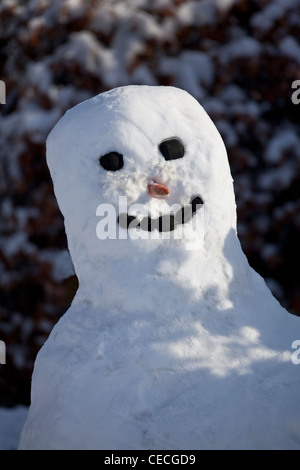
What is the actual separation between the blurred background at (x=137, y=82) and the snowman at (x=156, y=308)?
113 centimetres

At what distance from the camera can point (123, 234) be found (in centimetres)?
116

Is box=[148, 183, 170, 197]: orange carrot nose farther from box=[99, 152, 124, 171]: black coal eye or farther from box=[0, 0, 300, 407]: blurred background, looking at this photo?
box=[0, 0, 300, 407]: blurred background

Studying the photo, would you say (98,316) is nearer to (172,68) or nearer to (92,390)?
(92,390)

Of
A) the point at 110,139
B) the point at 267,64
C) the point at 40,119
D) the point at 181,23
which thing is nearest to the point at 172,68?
the point at 181,23

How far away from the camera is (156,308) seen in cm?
114

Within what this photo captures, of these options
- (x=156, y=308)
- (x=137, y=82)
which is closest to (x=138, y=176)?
(x=156, y=308)

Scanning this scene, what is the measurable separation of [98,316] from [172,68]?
56.8 inches

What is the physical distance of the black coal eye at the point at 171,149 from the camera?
119 centimetres

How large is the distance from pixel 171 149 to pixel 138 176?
0.28ft

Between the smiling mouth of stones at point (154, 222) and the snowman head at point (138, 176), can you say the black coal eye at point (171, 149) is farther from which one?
the smiling mouth of stones at point (154, 222)

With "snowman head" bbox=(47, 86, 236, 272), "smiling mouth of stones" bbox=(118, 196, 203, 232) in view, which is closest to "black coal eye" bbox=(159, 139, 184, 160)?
"snowman head" bbox=(47, 86, 236, 272)

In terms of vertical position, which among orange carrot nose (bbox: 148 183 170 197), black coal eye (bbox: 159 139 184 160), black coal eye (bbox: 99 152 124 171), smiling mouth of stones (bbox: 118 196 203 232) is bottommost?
smiling mouth of stones (bbox: 118 196 203 232)

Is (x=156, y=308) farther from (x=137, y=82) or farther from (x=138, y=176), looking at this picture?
→ (x=137, y=82)

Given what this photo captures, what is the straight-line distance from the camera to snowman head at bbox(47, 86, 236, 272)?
3.83 feet
